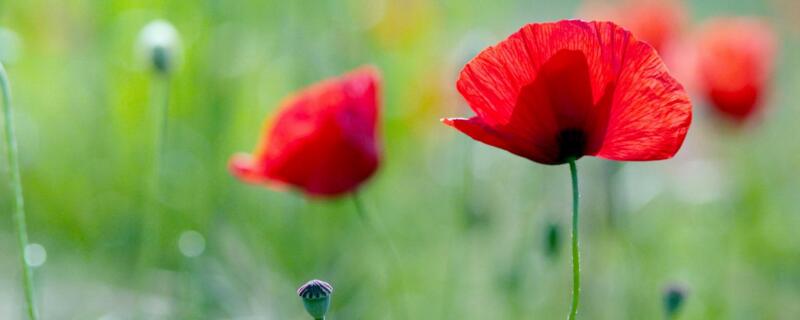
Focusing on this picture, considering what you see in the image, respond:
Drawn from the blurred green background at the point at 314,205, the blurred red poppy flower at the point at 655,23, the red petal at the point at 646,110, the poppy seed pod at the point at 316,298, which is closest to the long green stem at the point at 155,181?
the blurred green background at the point at 314,205

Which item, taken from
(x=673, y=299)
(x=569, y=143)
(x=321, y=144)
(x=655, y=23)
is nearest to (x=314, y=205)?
(x=655, y=23)

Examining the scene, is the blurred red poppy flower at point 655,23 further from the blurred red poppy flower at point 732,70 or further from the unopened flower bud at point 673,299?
the unopened flower bud at point 673,299

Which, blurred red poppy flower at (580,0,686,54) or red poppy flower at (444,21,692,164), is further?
blurred red poppy flower at (580,0,686,54)

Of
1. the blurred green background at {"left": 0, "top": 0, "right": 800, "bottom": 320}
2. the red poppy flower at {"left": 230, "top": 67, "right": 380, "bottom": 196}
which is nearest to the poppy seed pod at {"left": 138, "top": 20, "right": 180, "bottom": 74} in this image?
the red poppy flower at {"left": 230, "top": 67, "right": 380, "bottom": 196}

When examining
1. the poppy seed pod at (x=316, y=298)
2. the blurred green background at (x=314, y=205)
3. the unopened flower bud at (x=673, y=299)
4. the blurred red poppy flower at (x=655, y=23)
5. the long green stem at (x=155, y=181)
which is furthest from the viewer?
the blurred red poppy flower at (x=655, y=23)

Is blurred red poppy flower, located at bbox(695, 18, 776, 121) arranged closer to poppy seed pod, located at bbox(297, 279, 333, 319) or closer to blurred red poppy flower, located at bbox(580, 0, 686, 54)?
blurred red poppy flower, located at bbox(580, 0, 686, 54)

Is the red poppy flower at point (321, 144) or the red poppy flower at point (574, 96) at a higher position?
the red poppy flower at point (321, 144)

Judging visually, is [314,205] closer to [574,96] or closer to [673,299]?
[673,299]
